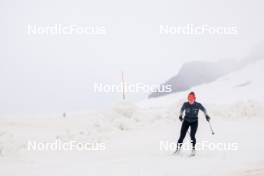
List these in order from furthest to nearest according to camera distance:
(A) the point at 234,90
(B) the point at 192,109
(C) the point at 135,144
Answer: (A) the point at 234,90 → (C) the point at 135,144 → (B) the point at 192,109

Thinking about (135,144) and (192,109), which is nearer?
(192,109)

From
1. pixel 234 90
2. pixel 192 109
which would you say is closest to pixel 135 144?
pixel 192 109

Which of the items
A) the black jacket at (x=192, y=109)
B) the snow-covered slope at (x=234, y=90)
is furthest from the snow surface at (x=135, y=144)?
the snow-covered slope at (x=234, y=90)

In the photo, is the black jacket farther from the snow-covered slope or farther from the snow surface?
the snow-covered slope

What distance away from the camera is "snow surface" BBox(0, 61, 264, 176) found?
36.3ft

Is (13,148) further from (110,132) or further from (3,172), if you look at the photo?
(110,132)

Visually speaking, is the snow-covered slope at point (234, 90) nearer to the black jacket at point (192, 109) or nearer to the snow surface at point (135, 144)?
the snow surface at point (135, 144)

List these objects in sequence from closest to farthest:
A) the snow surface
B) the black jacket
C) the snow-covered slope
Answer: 1. the snow surface
2. the black jacket
3. the snow-covered slope

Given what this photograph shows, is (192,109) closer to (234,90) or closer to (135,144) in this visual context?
(135,144)

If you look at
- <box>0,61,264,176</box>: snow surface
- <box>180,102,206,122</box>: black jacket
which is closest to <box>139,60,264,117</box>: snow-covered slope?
<box>0,61,264,176</box>: snow surface

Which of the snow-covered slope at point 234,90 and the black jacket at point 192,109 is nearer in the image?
the black jacket at point 192,109

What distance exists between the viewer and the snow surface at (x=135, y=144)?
11070 millimetres

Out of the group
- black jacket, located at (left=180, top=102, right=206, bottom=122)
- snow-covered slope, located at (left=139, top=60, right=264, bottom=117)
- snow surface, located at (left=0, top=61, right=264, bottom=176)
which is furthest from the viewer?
snow-covered slope, located at (left=139, top=60, right=264, bottom=117)

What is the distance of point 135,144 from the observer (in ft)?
56.9
